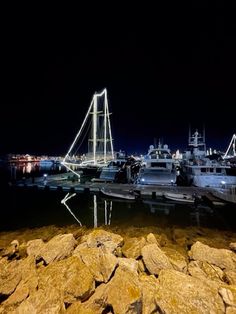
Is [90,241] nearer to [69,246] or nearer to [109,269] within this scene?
[69,246]

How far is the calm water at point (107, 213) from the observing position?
14.1m

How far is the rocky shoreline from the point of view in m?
4.87

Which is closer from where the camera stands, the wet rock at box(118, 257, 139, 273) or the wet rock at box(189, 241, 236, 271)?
the wet rock at box(118, 257, 139, 273)

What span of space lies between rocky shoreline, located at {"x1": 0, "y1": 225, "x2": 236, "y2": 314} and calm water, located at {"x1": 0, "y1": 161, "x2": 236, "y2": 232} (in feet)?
20.7

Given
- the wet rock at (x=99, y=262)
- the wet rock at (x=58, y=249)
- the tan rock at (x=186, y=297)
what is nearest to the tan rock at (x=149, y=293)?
the tan rock at (x=186, y=297)

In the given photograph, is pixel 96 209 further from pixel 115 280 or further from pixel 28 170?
pixel 28 170

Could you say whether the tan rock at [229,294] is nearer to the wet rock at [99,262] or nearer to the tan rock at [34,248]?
the wet rock at [99,262]

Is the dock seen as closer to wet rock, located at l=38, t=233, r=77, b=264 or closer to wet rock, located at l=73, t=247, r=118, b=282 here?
wet rock, located at l=38, t=233, r=77, b=264

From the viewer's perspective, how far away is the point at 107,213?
1631 centimetres

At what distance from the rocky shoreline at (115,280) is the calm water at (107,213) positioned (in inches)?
248

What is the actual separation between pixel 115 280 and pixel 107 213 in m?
11.0

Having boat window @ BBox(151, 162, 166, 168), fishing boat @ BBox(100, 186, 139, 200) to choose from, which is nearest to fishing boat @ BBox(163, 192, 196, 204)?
fishing boat @ BBox(100, 186, 139, 200)

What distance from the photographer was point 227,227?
43.1 feet

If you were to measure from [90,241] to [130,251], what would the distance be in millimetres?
1554
